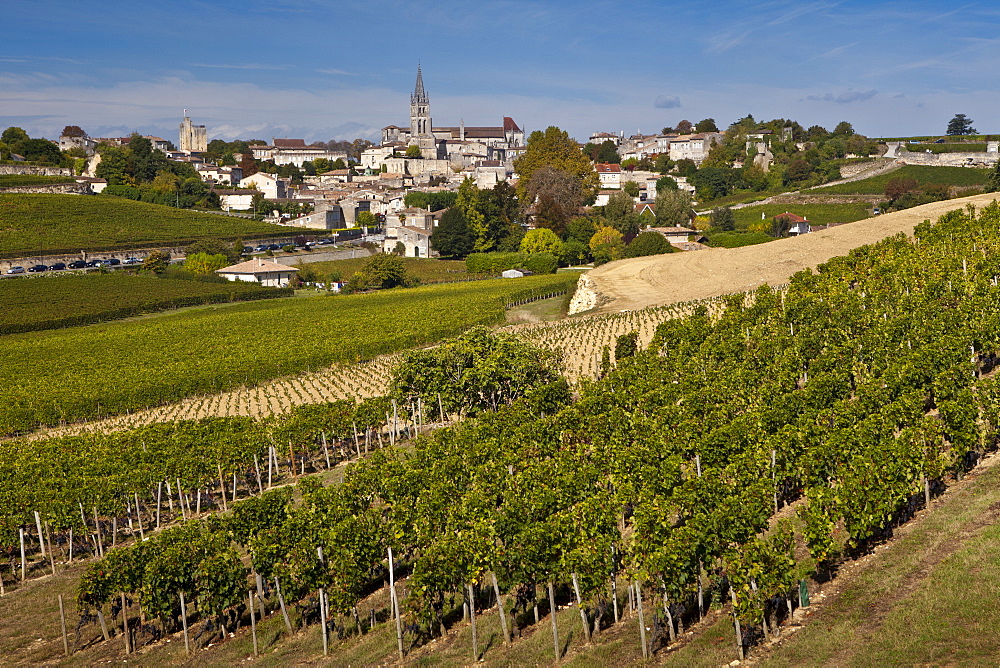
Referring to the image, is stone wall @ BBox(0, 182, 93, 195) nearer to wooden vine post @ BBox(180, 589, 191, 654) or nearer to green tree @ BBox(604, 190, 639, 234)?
green tree @ BBox(604, 190, 639, 234)

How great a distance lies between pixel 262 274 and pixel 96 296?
58.8 feet

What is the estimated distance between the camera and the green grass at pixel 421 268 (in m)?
97.8

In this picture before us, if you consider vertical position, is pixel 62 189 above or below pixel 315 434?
above

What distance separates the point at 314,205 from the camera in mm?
144375

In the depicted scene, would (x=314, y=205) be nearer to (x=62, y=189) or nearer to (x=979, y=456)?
(x=62, y=189)

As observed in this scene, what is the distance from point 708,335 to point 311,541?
24949 millimetres

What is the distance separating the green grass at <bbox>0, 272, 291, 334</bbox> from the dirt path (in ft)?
122

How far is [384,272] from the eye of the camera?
91.3 metres

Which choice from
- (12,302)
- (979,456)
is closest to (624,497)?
(979,456)

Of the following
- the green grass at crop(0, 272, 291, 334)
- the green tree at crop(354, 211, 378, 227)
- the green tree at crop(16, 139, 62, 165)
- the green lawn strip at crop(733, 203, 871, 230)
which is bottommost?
the green grass at crop(0, 272, 291, 334)

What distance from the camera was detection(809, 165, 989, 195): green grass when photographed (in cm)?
12862

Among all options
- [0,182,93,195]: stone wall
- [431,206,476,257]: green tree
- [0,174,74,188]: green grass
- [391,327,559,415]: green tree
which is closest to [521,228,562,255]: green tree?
[431,206,476,257]: green tree

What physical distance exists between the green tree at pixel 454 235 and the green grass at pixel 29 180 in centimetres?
6920

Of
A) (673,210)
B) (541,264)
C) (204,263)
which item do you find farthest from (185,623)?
(673,210)
